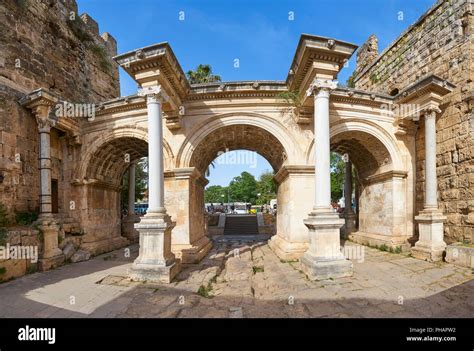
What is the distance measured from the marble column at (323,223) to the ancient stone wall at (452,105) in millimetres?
4696

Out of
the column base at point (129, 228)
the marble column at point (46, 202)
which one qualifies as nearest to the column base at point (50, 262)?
the marble column at point (46, 202)

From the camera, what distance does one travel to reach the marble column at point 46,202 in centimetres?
780

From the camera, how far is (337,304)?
4.75 meters

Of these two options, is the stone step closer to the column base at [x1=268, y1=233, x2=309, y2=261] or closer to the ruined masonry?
the ruined masonry

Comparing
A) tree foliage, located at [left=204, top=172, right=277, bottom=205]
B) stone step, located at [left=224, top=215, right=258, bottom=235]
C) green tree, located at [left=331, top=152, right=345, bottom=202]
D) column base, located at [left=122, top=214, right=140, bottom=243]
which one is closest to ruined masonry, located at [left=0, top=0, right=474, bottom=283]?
column base, located at [left=122, top=214, right=140, bottom=243]

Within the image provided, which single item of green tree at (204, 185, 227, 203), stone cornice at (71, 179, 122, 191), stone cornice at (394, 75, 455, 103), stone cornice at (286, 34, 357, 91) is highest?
stone cornice at (286, 34, 357, 91)

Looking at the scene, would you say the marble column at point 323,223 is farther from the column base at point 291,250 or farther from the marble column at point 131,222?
the marble column at point 131,222

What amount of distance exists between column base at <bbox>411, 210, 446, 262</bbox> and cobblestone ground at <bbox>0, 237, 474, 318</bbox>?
1.32 feet

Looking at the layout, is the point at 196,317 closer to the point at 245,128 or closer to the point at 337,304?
the point at 337,304

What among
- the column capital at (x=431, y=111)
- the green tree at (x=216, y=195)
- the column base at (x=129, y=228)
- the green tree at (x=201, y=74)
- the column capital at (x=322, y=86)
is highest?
the green tree at (x=201, y=74)

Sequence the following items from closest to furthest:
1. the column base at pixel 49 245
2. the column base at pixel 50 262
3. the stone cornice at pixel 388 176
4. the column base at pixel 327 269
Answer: the column base at pixel 327 269 < the column base at pixel 50 262 < the column base at pixel 49 245 < the stone cornice at pixel 388 176

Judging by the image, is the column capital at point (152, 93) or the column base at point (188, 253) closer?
the column capital at point (152, 93)

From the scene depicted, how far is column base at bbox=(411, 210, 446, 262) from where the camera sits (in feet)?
25.2

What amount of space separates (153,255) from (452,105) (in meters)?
10.1
